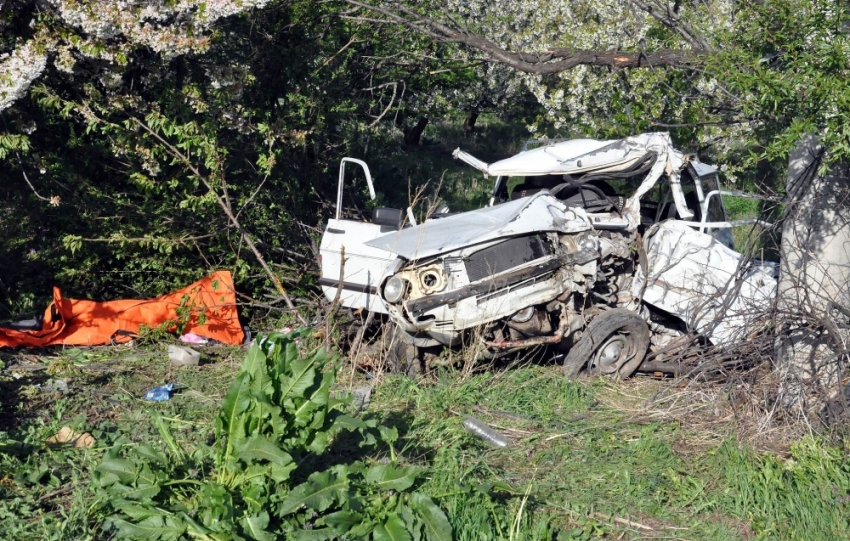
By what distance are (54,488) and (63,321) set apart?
10.1 ft

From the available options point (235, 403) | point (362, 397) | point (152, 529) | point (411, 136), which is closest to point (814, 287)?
point (362, 397)

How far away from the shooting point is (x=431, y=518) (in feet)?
14.9

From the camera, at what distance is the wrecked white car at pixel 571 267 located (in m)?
6.68

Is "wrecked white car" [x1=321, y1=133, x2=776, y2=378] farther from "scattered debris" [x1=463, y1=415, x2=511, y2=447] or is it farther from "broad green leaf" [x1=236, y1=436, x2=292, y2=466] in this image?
"broad green leaf" [x1=236, y1=436, x2=292, y2=466]

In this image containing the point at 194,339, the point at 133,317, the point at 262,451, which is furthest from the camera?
the point at 133,317

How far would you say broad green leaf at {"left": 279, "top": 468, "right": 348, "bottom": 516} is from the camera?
4.41m

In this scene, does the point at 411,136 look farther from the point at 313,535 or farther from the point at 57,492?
the point at 313,535

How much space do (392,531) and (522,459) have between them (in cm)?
166

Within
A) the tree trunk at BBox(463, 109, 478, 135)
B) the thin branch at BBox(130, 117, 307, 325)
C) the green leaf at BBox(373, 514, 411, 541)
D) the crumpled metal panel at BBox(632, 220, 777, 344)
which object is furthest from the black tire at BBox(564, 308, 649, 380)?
the tree trunk at BBox(463, 109, 478, 135)

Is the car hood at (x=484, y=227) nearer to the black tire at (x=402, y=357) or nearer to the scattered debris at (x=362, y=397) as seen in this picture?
the black tire at (x=402, y=357)

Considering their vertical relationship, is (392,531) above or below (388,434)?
below

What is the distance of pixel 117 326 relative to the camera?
809 cm

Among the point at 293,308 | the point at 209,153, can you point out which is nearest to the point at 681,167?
the point at 293,308

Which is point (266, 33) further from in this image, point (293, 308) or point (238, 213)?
point (293, 308)
